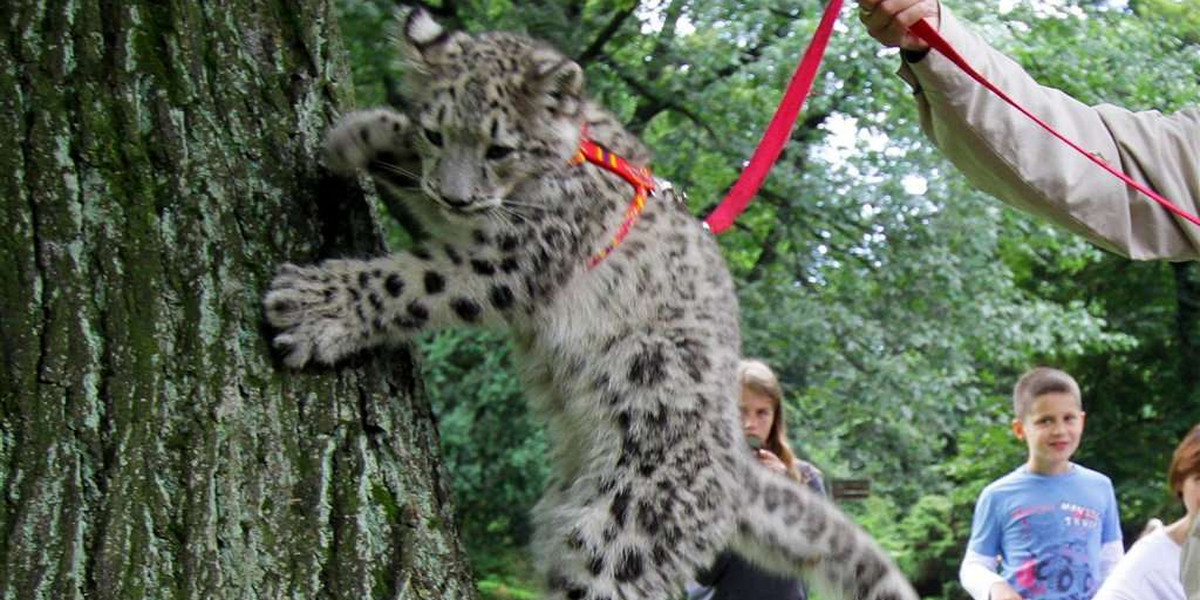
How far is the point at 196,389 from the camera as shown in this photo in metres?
2.56

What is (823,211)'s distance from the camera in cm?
1110

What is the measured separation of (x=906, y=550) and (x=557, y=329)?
14786 mm

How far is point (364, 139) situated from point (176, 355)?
83 centimetres

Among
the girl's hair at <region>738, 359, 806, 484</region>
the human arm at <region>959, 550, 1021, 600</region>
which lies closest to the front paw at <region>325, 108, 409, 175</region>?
the girl's hair at <region>738, 359, 806, 484</region>

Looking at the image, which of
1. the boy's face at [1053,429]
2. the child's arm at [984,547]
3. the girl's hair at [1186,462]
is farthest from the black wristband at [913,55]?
the child's arm at [984,547]

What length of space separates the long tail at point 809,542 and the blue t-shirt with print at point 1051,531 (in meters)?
2.20

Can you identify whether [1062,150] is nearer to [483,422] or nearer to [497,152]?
[497,152]

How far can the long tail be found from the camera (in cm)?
374

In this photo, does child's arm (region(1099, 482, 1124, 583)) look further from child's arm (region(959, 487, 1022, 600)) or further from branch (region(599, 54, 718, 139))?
branch (region(599, 54, 718, 139))

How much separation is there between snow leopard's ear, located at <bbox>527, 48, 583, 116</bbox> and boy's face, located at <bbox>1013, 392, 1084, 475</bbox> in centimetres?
301

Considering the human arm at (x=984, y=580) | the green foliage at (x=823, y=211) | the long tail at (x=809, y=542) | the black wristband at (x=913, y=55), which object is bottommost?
the human arm at (x=984, y=580)

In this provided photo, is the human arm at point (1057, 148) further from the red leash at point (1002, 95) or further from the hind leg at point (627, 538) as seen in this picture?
the hind leg at point (627, 538)

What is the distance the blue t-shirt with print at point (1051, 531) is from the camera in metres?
5.71

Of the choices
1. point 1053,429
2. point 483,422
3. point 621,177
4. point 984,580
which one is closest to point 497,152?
point 621,177
